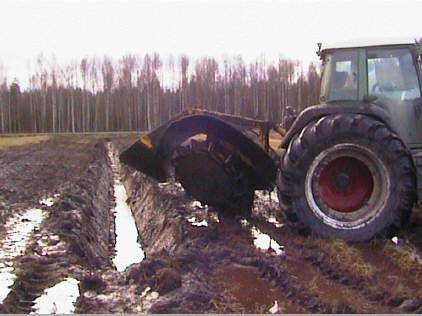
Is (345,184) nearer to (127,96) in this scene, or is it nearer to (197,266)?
(197,266)

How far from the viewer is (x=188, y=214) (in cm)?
1034

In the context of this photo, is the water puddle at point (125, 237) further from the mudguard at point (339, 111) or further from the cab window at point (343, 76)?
the cab window at point (343, 76)

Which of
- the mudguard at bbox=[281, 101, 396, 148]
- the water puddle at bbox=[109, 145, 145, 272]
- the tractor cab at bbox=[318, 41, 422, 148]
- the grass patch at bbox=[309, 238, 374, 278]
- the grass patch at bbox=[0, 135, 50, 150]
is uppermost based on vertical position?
the tractor cab at bbox=[318, 41, 422, 148]

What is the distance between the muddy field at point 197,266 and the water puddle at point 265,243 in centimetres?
2

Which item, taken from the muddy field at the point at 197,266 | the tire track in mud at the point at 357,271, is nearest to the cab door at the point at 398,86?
the muddy field at the point at 197,266

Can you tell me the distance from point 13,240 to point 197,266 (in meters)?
3.68

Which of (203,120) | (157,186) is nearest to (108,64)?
(157,186)

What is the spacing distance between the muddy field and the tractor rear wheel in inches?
11.5

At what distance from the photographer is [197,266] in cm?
678

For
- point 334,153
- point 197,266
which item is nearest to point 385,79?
point 334,153

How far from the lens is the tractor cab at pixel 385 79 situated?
8.19 m

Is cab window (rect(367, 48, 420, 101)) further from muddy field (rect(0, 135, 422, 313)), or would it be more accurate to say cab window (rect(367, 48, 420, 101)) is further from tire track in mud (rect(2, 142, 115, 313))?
tire track in mud (rect(2, 142, 115, 313))

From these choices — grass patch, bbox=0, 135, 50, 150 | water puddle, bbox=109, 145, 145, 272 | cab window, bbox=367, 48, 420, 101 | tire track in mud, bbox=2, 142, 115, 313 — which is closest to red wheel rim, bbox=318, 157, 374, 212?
cab window, bbox=367, 48, 420, 101

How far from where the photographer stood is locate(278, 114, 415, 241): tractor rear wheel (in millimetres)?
7605
